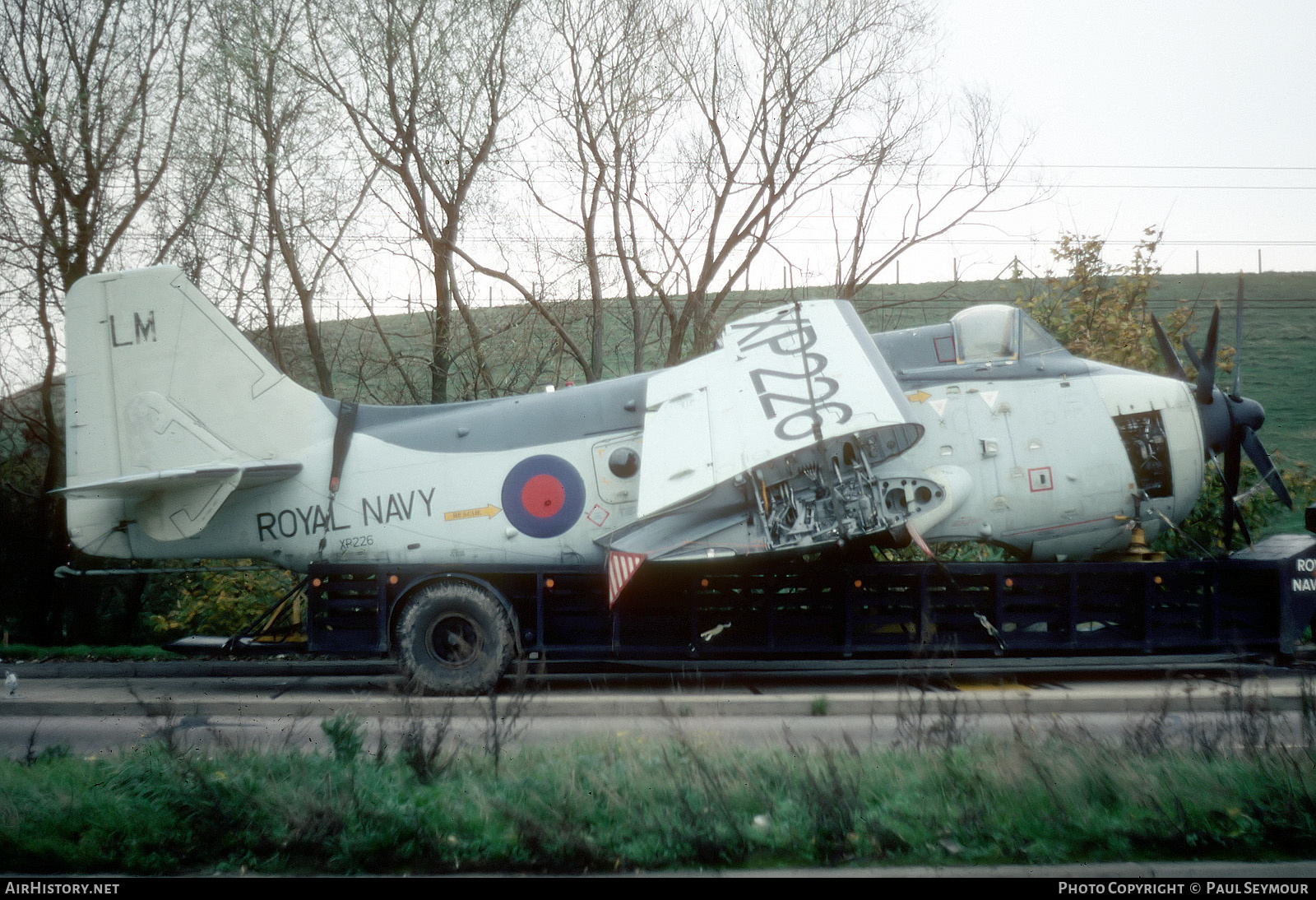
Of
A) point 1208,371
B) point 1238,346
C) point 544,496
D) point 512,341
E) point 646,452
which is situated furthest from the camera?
point 512,341

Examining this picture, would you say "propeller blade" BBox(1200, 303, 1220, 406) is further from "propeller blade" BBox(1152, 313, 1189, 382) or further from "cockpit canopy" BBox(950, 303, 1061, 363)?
"cockpit canopy" BBox(950, 303, 1061, 363)

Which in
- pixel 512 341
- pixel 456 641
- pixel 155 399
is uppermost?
pixel 512 341

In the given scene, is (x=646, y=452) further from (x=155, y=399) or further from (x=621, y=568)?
(x=155, y=399)

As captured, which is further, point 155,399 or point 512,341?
point 512,341

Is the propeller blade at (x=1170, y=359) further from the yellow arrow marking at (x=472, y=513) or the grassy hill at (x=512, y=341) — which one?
the yellow arrow marking at (x=472, y=513)

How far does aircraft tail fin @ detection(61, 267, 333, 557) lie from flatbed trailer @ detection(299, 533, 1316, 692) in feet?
6.64

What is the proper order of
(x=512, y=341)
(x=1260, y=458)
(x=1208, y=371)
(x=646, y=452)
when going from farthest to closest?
(x=512, y=341) → (x=1260, y=458) → (x=1208, y=371) → (x=646, y=452)

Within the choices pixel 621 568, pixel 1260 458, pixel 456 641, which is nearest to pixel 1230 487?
pixel 1260 458

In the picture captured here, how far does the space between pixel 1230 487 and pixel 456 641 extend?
8916 mm

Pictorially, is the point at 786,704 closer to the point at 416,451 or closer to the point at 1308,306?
the point at 416,451

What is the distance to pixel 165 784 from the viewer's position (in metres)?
4.95

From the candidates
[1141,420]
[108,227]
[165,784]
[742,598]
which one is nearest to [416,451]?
[742,598]

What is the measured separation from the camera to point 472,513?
10023mm

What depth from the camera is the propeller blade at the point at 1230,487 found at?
10188 mm
